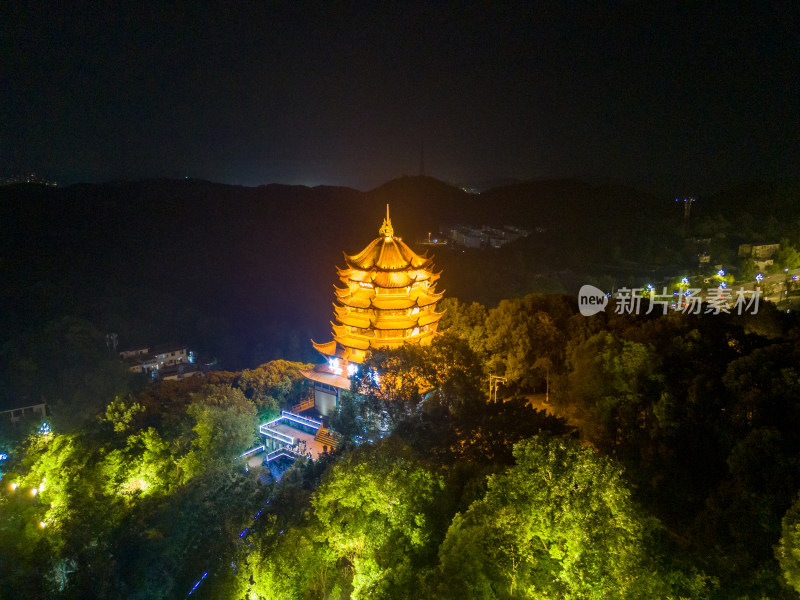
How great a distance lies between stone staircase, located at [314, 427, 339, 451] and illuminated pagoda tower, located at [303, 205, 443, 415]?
2.87 feet

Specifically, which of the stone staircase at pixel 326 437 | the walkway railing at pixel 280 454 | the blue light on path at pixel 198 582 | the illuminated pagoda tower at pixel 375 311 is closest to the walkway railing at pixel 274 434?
the walkway railing at pixel 280 454

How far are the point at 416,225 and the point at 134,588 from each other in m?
55.6

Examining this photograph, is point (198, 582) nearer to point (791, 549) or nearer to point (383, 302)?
point (383, 302)

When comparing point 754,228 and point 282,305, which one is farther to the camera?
point 282,305

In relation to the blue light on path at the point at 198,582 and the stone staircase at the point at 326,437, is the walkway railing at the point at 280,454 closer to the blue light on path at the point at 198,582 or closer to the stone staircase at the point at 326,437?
the stone staircase at the point at 326,437

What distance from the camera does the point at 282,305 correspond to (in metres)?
57.8

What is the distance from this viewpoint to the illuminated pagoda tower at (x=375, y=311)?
15477 millimetres

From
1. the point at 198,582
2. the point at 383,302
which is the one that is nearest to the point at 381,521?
the point at 198,582

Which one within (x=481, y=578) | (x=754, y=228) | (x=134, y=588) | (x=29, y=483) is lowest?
(x=134, y=588)

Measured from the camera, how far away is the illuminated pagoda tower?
50.8 feet

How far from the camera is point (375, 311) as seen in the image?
50.9ft

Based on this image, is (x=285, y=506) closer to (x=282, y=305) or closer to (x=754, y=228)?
(x=754, y=228)

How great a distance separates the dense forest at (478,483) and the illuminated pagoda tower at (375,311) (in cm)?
176

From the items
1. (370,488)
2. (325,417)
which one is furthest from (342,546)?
(325,417)
